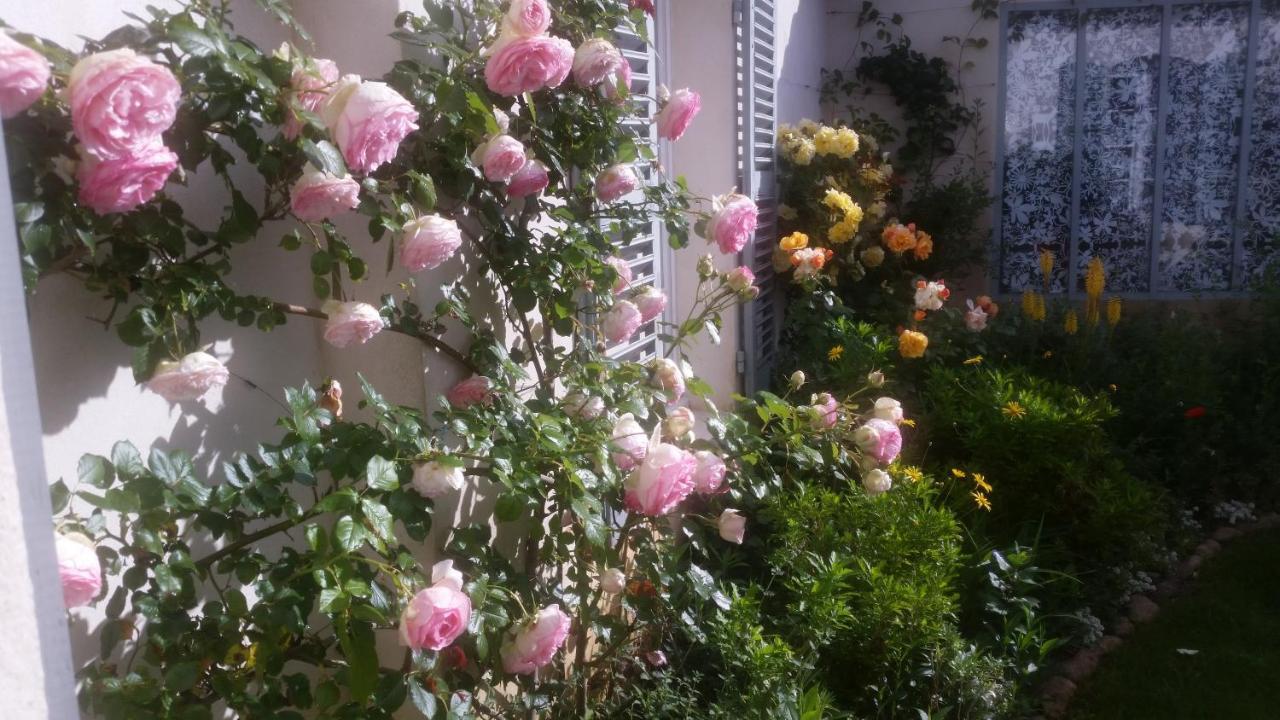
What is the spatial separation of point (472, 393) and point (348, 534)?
1.90ft

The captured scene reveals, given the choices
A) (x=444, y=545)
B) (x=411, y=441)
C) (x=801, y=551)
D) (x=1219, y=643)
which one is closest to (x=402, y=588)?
(x=411, y=441)

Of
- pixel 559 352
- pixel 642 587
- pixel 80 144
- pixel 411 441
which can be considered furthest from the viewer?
pixel 642 587

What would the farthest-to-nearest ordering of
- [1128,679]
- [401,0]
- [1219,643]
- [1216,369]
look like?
[1216,369] < [1219,643] < [1128,679] < [401,0]

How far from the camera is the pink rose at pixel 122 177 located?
3.45 ft

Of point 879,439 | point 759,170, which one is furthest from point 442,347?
point 759,170

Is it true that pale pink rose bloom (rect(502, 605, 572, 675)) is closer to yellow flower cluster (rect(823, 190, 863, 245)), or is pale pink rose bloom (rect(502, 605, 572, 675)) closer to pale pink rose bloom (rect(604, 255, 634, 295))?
pale pink rose bloom (rect(604, 255, 634, 295))

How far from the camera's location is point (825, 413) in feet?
8.16

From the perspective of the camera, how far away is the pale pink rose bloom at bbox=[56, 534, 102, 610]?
1054 mm

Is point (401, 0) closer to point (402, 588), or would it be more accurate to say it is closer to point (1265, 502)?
point (402, 588)

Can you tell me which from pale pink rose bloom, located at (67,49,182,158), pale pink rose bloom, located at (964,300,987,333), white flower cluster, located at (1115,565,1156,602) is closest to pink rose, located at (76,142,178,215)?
pale pink rose bloom, located at (67,49,182,158)

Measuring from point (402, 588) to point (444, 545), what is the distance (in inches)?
21.7

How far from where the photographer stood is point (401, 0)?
1.77 meters

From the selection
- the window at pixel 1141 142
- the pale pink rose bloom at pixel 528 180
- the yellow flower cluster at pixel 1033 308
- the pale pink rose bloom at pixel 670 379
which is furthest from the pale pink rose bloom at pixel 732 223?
the window at pixel 1141 142

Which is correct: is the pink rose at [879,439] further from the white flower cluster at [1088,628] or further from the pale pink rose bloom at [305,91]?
the pale pink rose bloom at [305,91]
